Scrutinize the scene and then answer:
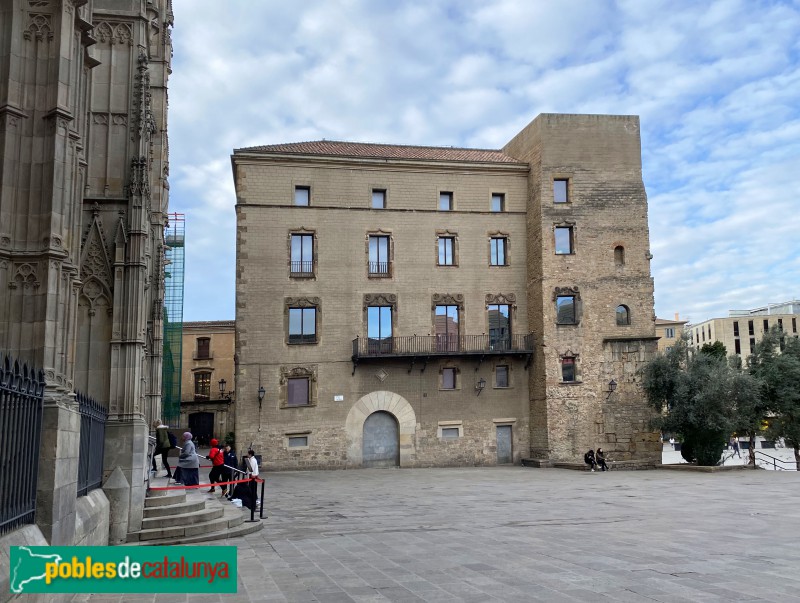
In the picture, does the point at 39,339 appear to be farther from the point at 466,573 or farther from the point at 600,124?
the point at 600,124

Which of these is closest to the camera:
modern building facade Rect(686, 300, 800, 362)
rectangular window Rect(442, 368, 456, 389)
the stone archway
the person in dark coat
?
the person in dark coat

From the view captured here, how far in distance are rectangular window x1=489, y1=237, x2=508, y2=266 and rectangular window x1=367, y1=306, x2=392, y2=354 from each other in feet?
19.2

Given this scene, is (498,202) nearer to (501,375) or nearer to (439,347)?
(439,347)

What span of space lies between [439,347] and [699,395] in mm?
11539

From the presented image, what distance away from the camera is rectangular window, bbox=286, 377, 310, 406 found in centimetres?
3309

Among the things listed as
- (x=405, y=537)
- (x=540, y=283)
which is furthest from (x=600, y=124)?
(x=405, y=537)

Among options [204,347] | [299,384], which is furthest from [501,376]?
[204,347]

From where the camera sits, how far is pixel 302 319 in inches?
1323

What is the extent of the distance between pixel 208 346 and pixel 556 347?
33572 millimetres

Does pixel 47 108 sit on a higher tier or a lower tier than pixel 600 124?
lower

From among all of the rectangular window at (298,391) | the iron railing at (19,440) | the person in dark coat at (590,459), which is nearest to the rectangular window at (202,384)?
the rectangular window at (298,391)

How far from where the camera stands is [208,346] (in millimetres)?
59531

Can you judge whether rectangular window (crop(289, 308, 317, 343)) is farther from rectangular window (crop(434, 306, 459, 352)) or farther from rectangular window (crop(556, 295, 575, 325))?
rectangular window (crop(556, 295, 575, 325))

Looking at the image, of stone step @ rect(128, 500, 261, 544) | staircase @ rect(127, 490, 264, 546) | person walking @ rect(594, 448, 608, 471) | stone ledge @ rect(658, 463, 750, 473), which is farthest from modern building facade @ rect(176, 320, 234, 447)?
stone step @ rect(128, 500, 261, 544)
